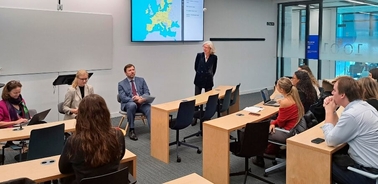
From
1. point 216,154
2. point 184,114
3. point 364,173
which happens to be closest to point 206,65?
point 184,114

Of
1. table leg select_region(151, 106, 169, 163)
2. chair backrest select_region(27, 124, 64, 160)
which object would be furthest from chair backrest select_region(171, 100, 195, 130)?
chair backrest select_region(27, 124, 64, 160)

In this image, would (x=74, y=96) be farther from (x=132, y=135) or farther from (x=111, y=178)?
(x=111, y=178)

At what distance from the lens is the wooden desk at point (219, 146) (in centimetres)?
355

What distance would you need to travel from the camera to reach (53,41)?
5.90 meters

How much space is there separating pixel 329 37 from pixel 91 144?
840 centimetres

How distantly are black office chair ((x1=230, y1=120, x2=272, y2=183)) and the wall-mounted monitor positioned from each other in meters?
4.11

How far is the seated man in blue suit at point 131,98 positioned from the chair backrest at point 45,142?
2.07 m

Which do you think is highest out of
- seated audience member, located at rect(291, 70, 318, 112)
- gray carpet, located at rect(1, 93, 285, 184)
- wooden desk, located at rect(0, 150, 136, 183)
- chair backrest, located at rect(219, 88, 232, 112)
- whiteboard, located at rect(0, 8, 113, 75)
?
whiteboard, located at rect(0, 8, 113, 75)

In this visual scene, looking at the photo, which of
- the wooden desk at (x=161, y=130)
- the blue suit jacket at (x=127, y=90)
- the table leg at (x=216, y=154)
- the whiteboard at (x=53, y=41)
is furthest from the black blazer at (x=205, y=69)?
the table leg at (x=216, y=154)

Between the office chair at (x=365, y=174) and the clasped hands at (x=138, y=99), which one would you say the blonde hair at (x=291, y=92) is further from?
the clasped hands at (x=138, y=99)

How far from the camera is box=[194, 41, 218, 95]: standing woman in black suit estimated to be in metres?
6.40

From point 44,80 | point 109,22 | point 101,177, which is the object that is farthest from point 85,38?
point 101,177

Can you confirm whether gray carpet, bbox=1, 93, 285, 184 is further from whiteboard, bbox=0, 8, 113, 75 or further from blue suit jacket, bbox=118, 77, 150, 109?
whiteboard, bbox=0, 8, 113, 75

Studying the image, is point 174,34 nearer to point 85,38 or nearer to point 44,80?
point 85,38
